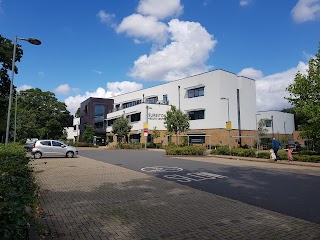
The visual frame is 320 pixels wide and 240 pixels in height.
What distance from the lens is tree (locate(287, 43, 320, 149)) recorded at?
63.6 feet

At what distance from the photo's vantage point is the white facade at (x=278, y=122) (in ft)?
191

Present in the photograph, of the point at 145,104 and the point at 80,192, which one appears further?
the point at 145,104

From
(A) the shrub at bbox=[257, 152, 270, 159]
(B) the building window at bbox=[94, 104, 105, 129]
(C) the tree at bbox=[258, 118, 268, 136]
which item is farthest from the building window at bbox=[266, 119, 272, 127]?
(B) the building window at bbox=[94, 104, 105, 129]

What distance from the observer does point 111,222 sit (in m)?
5.66

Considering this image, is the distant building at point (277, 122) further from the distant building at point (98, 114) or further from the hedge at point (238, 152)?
the distant building at point (98, 114)

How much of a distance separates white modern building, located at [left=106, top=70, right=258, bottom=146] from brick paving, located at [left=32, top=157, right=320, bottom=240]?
32197mm

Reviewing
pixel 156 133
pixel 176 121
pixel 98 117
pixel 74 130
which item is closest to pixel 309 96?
pixel 176 121

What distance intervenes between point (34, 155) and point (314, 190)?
20526 mm

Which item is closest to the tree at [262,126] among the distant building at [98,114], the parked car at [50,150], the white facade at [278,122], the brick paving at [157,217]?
the white facade at [278,122]

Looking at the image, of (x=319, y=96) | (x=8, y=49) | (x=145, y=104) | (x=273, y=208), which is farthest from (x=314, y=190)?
(x=145, y=104)

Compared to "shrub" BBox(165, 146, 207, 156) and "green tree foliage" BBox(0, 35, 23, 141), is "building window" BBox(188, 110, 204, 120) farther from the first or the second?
"green tree foliage" BBox(0, 35, 23, 141)

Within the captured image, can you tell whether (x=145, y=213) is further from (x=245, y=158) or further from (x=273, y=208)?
(x=245, y=158)

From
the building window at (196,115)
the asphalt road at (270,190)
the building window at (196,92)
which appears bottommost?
the asphalt road at (270,190)

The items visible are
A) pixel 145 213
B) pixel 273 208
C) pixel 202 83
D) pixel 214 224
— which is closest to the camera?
pixel 214 224
